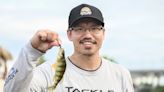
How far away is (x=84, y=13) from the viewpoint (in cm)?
765

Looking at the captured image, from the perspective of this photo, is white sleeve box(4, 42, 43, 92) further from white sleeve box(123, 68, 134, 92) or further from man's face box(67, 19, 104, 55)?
white sleeve box(123, 68, 134, 92)

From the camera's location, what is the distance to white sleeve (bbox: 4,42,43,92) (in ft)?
19.6

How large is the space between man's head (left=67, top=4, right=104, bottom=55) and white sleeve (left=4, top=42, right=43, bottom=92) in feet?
4.44

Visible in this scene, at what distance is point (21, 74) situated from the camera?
6.06 meters

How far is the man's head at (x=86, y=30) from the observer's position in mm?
7352

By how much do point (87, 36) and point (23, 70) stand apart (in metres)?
1.47

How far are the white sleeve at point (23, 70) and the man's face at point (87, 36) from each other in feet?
4.41

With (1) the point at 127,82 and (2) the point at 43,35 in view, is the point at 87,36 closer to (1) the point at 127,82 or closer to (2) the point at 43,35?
(1) the point at 127,82

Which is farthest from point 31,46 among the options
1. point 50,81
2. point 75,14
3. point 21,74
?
point 75,14

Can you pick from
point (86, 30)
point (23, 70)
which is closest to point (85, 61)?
point (86, 30)

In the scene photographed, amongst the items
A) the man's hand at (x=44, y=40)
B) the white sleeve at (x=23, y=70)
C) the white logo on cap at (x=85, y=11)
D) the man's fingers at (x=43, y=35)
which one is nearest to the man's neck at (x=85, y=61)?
the white logo on cap at (x=85, y=11)

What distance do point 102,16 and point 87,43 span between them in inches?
23.0

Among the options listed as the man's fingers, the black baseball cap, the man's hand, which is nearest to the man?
the black baseball cap

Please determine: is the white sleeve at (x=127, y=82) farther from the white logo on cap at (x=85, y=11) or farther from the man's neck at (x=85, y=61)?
the white logo on cap at (x=85, y=11)
